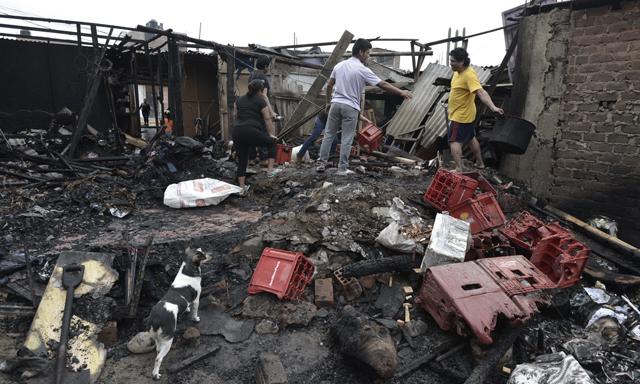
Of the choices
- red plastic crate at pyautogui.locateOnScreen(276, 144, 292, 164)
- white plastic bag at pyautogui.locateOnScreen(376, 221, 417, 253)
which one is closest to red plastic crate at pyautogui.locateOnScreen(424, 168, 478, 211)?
white plastic bag at pyautogui.locateOnScreen(376, 221, 417, 253)

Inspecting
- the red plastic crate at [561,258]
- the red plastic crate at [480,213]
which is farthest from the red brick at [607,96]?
the red plastic crate at [561,258]

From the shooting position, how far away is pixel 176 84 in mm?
8367

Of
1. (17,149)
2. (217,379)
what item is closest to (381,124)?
(17,149)

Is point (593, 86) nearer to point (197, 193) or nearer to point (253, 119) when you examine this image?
point (253, 119)

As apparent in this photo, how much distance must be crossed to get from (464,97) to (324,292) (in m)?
3.55

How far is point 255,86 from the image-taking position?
5496 mm

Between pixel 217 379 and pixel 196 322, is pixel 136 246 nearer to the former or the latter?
pixel 196 322

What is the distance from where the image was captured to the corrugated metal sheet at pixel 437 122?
324 inches

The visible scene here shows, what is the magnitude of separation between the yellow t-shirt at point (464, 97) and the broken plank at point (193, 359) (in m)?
4.41

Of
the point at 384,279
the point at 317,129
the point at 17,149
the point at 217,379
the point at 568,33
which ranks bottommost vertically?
the point at 217,379

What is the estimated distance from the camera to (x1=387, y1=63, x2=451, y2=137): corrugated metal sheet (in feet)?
29.5

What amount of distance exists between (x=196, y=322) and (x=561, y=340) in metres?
2.98

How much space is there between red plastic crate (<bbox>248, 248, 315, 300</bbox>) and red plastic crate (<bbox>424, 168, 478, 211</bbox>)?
6.23 ft

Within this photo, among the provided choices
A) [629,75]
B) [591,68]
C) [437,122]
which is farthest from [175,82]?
[629,75]
